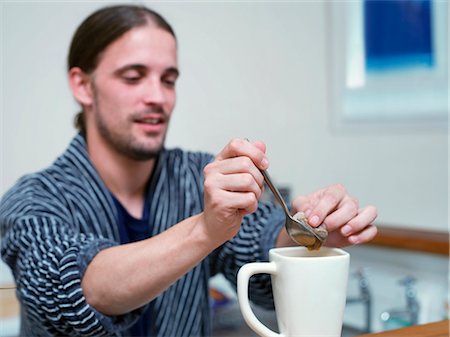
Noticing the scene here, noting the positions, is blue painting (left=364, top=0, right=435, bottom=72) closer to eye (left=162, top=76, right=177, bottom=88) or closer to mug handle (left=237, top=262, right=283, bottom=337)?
eye (left=162, top=76, right=177, bottom=88)

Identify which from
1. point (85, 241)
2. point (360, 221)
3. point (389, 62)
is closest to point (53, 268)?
point (85, 241)

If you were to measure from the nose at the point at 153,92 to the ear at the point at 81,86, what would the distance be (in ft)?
0.48

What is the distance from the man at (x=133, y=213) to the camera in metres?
0.72

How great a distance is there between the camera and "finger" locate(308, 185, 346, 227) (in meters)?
0.72

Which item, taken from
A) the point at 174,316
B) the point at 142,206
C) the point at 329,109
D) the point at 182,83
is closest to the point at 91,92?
the point at 142,206

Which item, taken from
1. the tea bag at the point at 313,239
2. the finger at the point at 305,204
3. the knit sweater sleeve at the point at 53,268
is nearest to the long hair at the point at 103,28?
the knit sweater sleeve at the point at 53,268

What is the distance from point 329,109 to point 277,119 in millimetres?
147

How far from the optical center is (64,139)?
1.58m

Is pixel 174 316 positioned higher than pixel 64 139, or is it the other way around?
pixel 64 139

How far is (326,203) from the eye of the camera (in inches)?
29.1

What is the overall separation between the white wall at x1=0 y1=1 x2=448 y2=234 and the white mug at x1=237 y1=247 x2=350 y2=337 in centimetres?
104

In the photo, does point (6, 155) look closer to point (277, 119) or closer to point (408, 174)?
point (277, 119)

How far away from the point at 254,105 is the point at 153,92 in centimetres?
72

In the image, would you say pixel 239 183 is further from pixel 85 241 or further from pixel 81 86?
pixel 81 86
